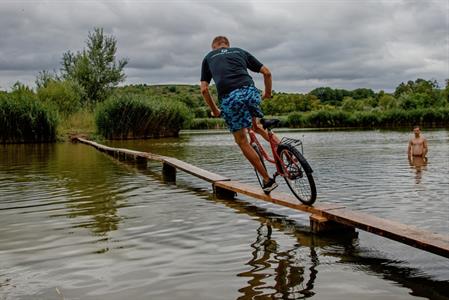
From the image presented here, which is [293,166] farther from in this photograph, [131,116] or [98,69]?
[98,69]

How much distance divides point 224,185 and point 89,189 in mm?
3105

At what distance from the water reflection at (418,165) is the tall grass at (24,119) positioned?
24686mm

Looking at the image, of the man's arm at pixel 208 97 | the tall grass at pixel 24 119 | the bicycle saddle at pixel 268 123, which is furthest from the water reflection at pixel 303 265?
the tall grass at pixel 24 119

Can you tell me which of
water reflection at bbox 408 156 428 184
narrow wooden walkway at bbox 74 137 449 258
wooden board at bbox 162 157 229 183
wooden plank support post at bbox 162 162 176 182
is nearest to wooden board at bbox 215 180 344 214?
narrow wooden walkway at bbox 74 137 449 258

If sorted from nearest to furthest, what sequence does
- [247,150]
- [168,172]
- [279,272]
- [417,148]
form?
[279,272], [247,150], [168,172], [417,148]

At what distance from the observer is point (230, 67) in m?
6.45

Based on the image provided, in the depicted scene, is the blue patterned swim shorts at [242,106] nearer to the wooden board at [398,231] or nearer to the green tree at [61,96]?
the wooden board at [398,231]

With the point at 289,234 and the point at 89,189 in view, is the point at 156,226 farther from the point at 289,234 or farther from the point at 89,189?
the point at 89,189

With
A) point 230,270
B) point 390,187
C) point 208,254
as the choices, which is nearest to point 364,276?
point 230,270

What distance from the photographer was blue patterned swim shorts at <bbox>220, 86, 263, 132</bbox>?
6422mm

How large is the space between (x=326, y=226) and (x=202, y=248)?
1432mm

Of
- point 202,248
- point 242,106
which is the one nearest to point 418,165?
point 242,106

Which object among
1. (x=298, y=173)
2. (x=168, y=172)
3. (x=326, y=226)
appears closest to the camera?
(x=326, y=226)

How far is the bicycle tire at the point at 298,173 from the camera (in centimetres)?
602
